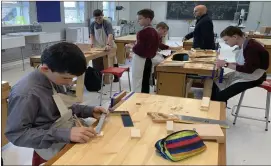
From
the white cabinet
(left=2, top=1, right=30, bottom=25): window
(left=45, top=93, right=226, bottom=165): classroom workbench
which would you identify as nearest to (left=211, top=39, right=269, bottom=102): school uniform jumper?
(left=45, top=93, right=226, bottom=165): classroom workbench

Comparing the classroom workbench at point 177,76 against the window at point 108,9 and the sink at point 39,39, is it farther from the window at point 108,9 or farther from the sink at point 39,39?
the window at point 108,9

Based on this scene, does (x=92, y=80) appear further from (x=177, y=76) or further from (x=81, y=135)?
(x=81, y=135)

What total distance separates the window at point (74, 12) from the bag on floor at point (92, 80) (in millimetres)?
4663

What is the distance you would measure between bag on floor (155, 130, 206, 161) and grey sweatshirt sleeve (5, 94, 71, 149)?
43cm

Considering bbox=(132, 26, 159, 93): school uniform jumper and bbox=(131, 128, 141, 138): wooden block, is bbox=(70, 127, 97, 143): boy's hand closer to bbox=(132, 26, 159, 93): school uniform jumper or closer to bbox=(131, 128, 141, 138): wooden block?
bbox=(131, 128, 141, 138): wooden block

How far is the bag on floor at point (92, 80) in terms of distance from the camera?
389 centimetres

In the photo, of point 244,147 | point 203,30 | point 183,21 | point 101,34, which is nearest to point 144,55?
point 203,30

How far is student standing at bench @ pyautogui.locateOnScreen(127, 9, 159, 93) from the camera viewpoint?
3014 millimetres

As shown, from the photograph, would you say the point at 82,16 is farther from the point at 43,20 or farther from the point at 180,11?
the point at 180,11

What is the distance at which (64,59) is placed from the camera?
1.02 m

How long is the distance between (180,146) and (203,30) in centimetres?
328

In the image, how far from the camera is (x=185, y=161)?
93 cm

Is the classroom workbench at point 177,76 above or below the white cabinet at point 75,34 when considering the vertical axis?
below

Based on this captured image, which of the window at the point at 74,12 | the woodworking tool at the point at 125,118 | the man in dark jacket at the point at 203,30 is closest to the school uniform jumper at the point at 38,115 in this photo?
the woodworking tool at the point at 125,118
